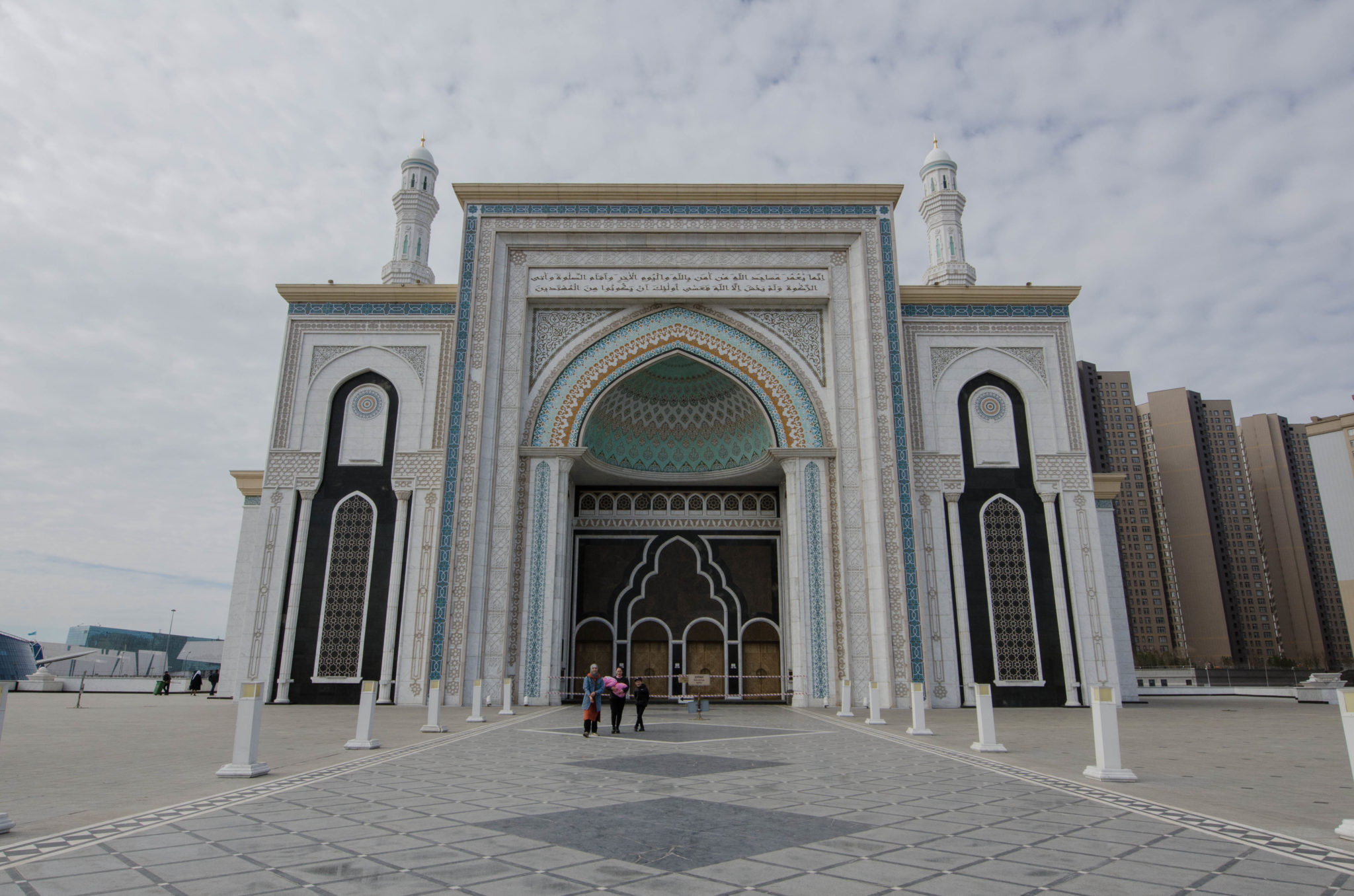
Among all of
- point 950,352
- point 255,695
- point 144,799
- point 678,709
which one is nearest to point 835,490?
point 950,352

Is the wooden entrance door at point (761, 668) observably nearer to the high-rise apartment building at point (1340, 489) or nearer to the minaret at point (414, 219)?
the minaret at point (414, 219)

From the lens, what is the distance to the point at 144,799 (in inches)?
176

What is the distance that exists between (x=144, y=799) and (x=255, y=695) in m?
1.21

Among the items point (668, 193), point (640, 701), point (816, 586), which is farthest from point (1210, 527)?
point (640, 701)

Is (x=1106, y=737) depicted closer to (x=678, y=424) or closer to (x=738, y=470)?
(x=738, y=470)

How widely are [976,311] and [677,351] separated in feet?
20.3

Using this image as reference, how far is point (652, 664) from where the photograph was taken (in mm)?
16688

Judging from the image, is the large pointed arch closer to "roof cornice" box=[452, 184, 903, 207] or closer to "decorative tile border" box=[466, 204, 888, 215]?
"decorative tile border" box=[466, 204, 888, 215]

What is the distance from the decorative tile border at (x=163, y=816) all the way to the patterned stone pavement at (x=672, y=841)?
0.06ft

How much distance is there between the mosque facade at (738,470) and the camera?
13398mm

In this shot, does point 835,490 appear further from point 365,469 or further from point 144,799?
point 144,799

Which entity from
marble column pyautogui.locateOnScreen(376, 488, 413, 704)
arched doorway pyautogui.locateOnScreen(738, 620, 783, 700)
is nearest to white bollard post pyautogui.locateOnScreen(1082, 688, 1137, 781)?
arched doorway pyautogui.locateOnScreen(738, 620, 783, 700)

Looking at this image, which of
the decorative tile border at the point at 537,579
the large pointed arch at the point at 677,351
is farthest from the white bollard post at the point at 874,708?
the decorative tile border at the point at 537,579

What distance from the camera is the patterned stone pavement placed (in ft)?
9.24
